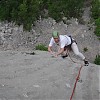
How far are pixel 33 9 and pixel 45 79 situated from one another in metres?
8.04

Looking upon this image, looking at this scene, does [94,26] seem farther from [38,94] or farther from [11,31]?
[38,94]

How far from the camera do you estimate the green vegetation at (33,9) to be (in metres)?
17.2

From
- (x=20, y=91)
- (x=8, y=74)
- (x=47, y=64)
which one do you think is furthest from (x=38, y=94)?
(x=47, y=64)

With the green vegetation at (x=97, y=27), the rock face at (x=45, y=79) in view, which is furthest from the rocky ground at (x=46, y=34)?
the rock face at (x=45, y=79)

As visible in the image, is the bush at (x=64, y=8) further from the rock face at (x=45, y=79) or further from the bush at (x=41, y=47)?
the rock face at (x=45, y=79)

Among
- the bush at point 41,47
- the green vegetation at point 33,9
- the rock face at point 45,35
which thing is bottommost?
the bush at point 41,47

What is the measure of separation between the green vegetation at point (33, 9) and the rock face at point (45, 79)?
17.5ft

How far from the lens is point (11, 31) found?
1723cm

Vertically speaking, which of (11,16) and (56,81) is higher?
(11,16)

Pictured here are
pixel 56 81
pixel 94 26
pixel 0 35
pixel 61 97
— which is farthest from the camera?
pixel 94 26

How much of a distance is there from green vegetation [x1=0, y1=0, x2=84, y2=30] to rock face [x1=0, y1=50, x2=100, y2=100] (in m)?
5.35

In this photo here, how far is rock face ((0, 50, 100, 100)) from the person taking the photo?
353 inches

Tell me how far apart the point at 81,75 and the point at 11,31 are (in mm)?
7706

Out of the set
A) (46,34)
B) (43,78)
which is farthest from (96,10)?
(43,78)
